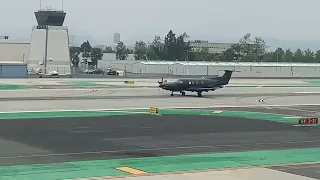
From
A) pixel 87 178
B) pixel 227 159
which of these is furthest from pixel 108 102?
pixel 87 178

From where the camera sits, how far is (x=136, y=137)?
27094 mm

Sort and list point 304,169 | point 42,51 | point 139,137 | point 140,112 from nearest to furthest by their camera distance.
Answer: point 304,169 → point 139,137 → point 140,112 → point 42,51

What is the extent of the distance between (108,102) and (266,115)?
1667cm

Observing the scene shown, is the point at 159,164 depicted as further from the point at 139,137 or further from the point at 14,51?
the point at 14,51

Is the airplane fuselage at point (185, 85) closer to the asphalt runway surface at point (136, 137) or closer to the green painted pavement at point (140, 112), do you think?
the green painted pavement at point (140, 112)

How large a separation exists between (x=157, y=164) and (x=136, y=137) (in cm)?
796

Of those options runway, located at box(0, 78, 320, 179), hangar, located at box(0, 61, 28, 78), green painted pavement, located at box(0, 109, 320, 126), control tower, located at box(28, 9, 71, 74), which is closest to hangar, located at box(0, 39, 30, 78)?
control tower, located at box(28, 9, 71, 74)

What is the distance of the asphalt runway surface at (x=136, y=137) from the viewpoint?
71.7 ft

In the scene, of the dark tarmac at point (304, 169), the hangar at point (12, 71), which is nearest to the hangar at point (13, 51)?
the hangar at point (12, 71)

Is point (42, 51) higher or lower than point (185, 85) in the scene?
higher

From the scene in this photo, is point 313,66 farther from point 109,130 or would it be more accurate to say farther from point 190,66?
point 109,130

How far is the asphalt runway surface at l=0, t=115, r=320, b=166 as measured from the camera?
21.9 metres

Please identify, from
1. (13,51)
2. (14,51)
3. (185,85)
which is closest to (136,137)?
(185,85)

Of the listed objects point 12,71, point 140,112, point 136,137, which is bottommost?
point 140,112
